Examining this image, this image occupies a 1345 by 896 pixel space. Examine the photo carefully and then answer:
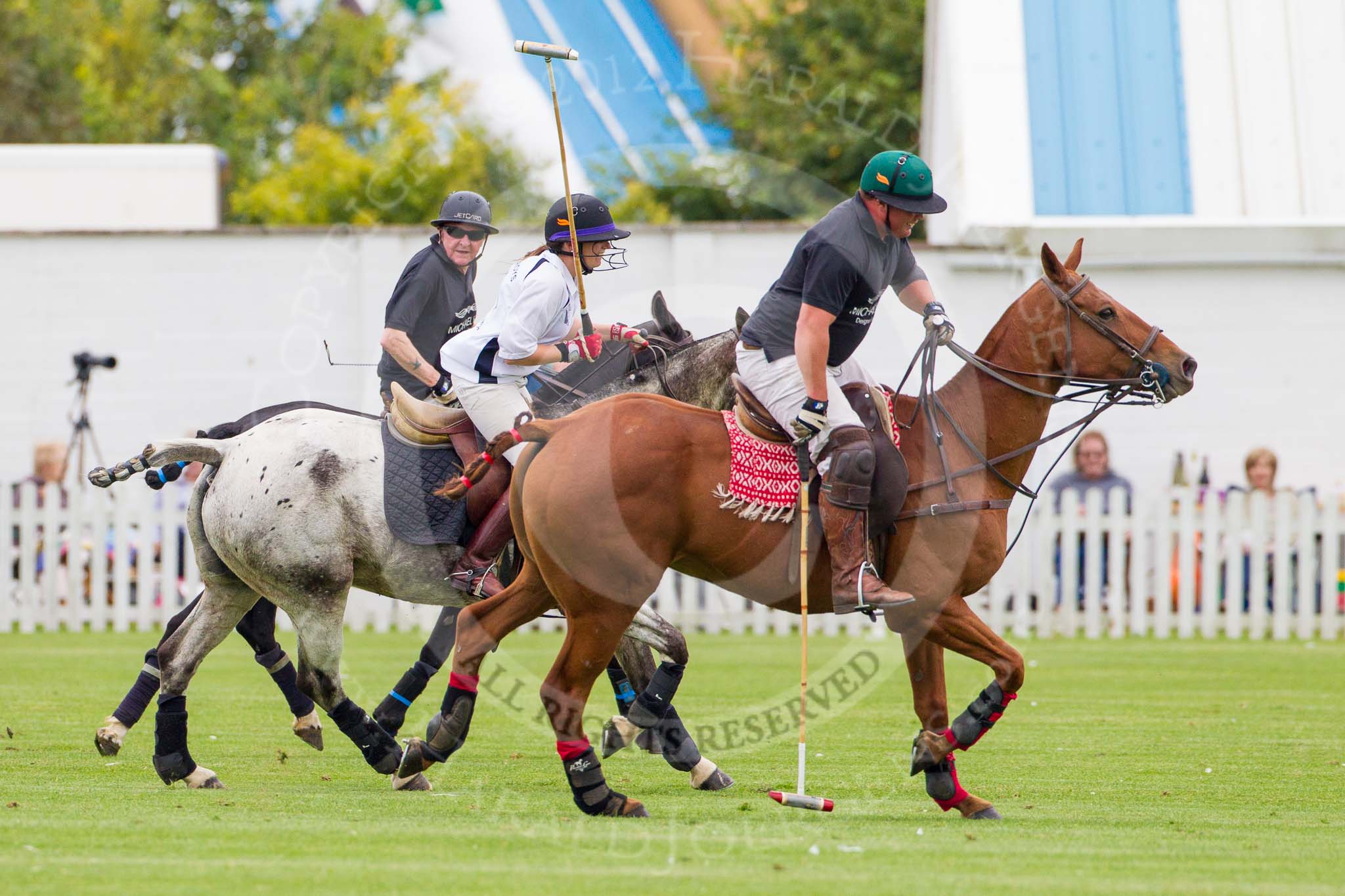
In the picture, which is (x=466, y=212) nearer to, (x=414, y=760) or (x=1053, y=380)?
(x=414, y=760)

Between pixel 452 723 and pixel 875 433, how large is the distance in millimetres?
2191

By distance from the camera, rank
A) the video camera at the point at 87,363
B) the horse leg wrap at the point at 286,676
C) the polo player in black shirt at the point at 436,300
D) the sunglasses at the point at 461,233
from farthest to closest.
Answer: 1. the video camera at the point at 87,363
2. the horse leg wrap at the point at 286,676
3. the sunglasses at the point at 461,233
4. the polo player in black shirt at the point at 436,300

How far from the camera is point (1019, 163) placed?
18.0 m

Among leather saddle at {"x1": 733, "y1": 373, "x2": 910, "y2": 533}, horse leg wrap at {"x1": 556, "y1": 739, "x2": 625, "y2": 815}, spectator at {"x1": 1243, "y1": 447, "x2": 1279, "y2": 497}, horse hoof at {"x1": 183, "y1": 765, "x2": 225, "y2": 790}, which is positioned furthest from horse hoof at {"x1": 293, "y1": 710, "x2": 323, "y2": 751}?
spectator at {"x1": 1243, "y1": 447, "x2": 1279, "y2": 497}

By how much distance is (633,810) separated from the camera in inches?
269

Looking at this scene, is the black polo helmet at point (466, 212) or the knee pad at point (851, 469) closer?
the knee pad at point (851, 469)

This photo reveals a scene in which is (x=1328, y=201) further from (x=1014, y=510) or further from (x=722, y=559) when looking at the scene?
(x=722, y=559)

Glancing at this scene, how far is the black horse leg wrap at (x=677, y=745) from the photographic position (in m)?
7.79

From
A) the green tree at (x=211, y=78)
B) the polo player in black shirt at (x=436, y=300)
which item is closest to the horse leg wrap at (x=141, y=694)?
the polo player in black shirt at (x=436, y=300)

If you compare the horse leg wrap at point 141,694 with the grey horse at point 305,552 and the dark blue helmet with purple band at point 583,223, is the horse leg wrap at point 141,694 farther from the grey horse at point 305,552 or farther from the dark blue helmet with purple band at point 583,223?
the dark blue helmet with purple band at point 583,223

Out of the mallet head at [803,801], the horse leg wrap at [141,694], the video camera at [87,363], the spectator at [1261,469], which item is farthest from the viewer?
the video camera at [87,363]

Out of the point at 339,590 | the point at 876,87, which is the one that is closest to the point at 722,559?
the point at 339,590

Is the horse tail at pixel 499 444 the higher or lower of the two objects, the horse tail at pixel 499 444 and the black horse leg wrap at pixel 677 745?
the higher

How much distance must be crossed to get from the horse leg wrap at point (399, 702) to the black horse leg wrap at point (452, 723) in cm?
134
